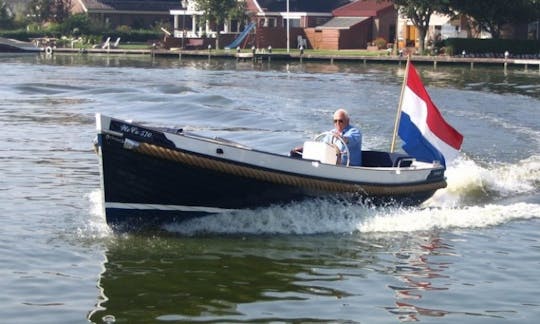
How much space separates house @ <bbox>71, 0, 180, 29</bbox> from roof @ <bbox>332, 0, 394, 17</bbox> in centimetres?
2246

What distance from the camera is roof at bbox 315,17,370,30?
296ft

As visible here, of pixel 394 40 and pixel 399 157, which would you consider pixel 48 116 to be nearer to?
pixel 399 157

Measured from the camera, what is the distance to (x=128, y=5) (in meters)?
107

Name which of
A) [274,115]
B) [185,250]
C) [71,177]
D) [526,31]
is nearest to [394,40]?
[526,31]

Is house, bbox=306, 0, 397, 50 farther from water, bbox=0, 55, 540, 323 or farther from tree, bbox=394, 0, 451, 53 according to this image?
water, bbox=0, 55, 540, 323

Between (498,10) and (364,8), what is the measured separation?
1768 cm

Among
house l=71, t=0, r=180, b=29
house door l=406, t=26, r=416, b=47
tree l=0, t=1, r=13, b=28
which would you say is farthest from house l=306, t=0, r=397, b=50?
tree l=0, t=1, r=13, b=28

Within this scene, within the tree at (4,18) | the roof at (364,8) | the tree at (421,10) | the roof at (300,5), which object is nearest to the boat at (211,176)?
the tree at (421,10)

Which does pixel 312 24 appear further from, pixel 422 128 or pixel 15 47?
pixel 422 128

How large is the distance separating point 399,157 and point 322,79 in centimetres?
4018

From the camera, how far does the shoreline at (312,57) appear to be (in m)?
71.0

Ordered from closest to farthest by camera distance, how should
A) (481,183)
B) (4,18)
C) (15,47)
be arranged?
1. (481,183)
2. (15,47)
3. (4,18)

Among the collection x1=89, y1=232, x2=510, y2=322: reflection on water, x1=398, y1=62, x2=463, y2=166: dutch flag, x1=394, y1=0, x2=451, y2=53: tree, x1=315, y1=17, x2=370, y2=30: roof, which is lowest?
x1=89, y1=232, x2=510, y2=322: reflection on water

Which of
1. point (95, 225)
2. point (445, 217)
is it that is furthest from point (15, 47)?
point (445, 217)
